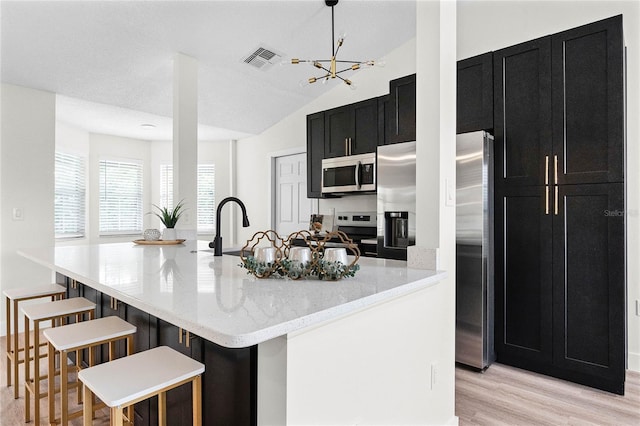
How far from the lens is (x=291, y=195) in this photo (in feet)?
17.6

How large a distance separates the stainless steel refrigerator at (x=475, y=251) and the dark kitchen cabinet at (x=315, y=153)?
6.74 ft

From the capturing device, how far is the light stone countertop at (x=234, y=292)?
89cm

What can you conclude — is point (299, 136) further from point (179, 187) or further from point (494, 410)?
point (494, 410)

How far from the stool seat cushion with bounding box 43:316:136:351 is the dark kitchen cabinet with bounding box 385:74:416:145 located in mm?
2562

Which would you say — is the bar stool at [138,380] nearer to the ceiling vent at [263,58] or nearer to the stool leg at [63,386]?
the stool leg at [63,386]

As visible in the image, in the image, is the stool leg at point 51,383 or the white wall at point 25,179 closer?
the stool leg at point 51,383

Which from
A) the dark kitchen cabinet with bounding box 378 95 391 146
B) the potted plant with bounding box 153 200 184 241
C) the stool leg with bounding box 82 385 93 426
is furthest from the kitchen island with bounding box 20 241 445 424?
the dark kitchen cabinet with bounding box 378 95 391 146

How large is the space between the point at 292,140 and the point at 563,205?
3588 mm

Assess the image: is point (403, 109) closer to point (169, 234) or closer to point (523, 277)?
point (523, 277)

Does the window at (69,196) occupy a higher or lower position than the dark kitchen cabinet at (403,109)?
lower

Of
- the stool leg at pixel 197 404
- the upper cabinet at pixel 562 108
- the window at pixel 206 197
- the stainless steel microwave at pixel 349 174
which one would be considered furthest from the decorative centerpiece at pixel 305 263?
the window at pixel 206 197

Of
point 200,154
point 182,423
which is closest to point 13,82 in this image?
point 200,154

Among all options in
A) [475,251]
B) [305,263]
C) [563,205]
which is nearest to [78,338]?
[305,263]

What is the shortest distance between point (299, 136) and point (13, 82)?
3.08m
